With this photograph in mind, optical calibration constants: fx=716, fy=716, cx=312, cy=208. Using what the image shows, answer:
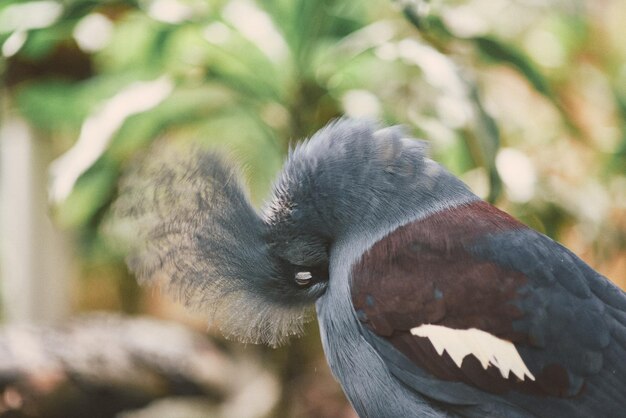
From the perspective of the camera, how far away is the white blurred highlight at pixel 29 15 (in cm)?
160

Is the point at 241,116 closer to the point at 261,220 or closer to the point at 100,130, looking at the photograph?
the point at 100,130

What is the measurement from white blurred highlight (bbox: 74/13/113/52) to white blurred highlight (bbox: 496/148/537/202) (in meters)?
1.19

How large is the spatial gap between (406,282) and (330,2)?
118 cm

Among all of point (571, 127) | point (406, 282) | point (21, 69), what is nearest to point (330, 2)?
point (571, 127)

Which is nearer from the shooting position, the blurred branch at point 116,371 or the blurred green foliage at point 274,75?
the blurred green foliage at point 274,75

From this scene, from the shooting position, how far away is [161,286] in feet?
2.93

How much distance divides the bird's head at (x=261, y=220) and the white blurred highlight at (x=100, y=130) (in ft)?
2.16

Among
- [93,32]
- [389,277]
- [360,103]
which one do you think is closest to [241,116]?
[360,103]

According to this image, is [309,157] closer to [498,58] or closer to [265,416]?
[498,58]

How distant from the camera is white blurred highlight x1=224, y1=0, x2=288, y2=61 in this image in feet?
5.99

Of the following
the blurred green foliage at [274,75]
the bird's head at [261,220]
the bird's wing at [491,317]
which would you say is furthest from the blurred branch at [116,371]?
the bird's wing at [491,317]

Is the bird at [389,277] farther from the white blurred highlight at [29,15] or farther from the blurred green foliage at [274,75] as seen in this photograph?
the white blurred highlight at [29,15]

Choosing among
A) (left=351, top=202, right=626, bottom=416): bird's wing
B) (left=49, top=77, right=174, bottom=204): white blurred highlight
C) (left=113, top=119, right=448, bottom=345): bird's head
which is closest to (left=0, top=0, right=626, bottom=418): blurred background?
(left=49, top=77, right=174, bottom=204): white blurred highlight

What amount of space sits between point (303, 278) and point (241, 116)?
1108 millimetres
